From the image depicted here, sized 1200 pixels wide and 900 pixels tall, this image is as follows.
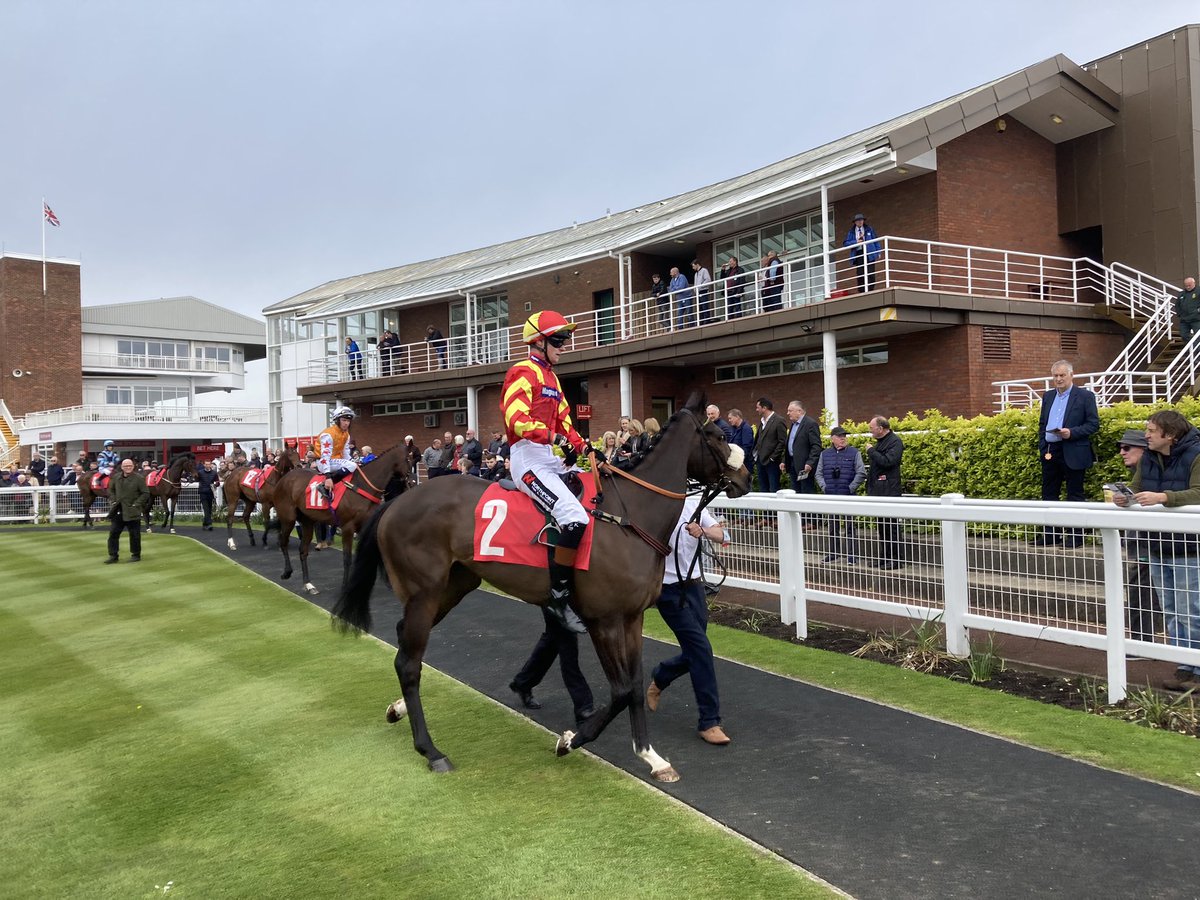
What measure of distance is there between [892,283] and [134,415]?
41.8 metres

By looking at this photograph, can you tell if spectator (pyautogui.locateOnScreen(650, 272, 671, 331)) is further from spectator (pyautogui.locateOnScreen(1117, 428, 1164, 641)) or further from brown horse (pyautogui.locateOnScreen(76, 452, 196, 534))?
spectator (pyautogui.locateOnScreen(1117, 428, 1164, 641))

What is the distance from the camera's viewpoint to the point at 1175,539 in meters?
4.66

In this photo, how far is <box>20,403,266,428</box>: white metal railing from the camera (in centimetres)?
4266

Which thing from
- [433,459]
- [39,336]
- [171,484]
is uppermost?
[39,336]

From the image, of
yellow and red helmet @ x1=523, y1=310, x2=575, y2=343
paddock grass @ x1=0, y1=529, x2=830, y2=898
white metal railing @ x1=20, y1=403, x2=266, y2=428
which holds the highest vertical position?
white metal railing @ x1=20, y1=403, x2=266, y2=428

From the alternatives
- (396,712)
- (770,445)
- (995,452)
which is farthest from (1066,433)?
(396,712)

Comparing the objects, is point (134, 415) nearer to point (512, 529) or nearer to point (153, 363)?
point (153, 363)

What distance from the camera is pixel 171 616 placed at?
30.9 ft

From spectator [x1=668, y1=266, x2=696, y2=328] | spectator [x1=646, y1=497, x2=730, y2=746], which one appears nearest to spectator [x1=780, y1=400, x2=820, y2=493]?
spectator [x1=646, y1=497, x2=730, y2=746]

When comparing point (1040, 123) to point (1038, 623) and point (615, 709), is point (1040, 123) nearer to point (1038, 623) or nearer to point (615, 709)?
point (1038, 623)

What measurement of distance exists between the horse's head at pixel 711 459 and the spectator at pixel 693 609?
22 centimetres

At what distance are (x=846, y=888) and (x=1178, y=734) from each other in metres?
2.58

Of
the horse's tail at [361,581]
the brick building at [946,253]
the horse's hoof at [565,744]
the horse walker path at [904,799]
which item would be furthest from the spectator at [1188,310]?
the horse's tail at [361,581]

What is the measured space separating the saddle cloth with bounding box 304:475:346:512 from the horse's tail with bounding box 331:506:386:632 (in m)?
5.96
